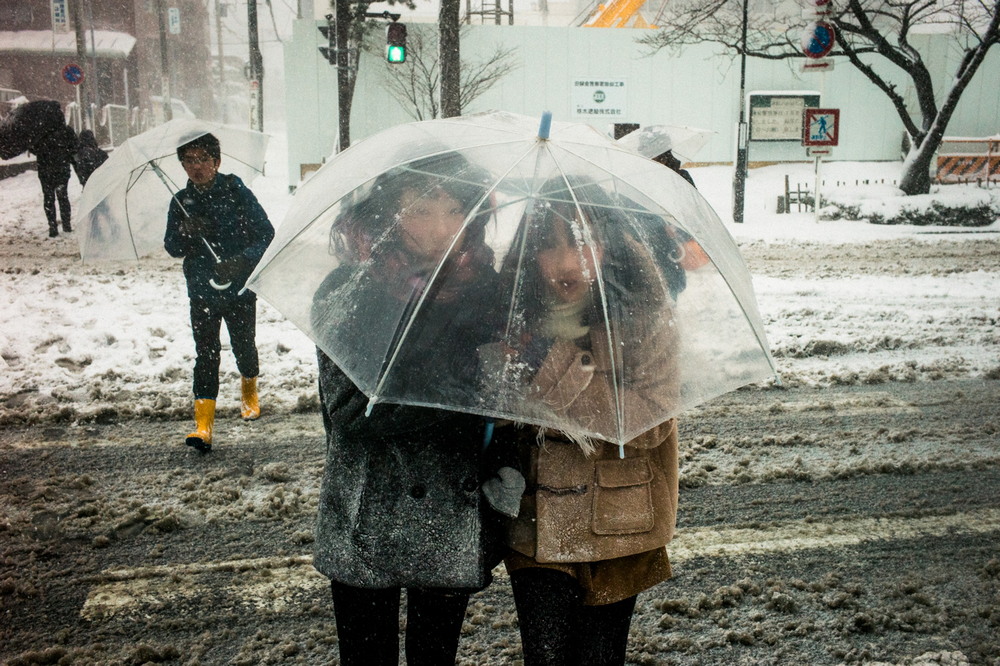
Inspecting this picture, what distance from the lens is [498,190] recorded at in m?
2.05

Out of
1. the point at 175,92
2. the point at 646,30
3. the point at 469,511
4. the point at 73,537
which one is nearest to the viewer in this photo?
the point at 469,511

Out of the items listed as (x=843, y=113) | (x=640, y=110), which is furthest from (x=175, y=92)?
(x=843, y=113)

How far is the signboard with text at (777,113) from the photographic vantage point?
1125 inches

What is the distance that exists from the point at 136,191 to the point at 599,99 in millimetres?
24546

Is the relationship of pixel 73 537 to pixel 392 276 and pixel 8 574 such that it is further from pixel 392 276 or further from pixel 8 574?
pixel 392 276

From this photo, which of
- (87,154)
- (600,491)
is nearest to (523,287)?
(600,491)

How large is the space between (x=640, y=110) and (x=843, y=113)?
7.39m

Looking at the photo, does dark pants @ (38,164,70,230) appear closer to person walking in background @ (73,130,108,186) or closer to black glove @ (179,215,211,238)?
person walking in background @ (73,130,108,186)

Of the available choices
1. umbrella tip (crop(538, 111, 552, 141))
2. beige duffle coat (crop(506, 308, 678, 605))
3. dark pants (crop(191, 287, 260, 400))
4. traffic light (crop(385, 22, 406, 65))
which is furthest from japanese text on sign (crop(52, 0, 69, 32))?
beige duffle coat (crop(506, 308, 678, 605))

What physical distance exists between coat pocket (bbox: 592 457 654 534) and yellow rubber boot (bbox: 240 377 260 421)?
4.55 metres

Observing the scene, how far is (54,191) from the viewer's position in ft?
53.7

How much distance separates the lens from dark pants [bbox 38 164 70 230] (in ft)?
51.7

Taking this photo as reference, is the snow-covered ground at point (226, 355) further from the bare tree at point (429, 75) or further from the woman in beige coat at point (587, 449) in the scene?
the bare tree at point (429, 75)

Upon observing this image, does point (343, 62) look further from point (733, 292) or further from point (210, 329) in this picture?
point (733, 292)
